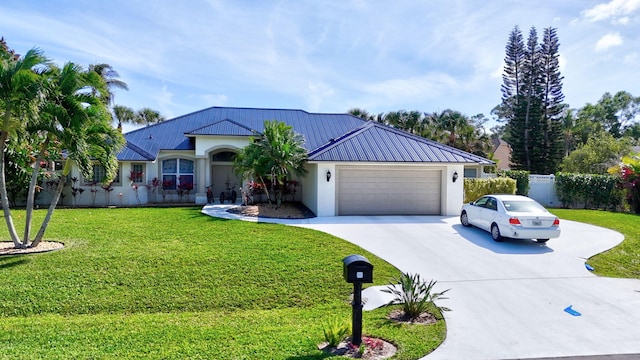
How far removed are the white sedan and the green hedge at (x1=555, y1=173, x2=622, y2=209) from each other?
42.5ft

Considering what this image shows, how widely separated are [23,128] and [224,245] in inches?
217

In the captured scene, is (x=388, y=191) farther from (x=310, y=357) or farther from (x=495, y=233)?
(x=310, y=357)

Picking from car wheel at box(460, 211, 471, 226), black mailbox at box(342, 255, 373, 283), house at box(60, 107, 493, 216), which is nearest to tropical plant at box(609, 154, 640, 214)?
house at box(60, 107, 493, 216)

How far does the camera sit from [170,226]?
→ 12.5m

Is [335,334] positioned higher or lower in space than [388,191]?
lower

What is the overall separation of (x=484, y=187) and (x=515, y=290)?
43.7ft

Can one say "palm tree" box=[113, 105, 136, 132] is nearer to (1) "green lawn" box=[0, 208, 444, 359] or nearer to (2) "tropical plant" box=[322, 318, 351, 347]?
(1) "green lawn" box=[0, 208, 444, 359]

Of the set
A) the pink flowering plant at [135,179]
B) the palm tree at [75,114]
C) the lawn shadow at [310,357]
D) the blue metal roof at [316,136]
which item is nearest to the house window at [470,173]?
the blue metal roof at [316,136]

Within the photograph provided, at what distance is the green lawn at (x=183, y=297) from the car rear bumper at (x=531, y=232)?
4306mm

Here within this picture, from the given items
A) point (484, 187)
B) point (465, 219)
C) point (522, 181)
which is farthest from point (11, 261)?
point (522, 181)

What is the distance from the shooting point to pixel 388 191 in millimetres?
15898

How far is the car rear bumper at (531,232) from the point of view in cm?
1031

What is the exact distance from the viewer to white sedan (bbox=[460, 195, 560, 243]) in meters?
10.3

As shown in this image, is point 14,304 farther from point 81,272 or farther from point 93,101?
point 93,101
